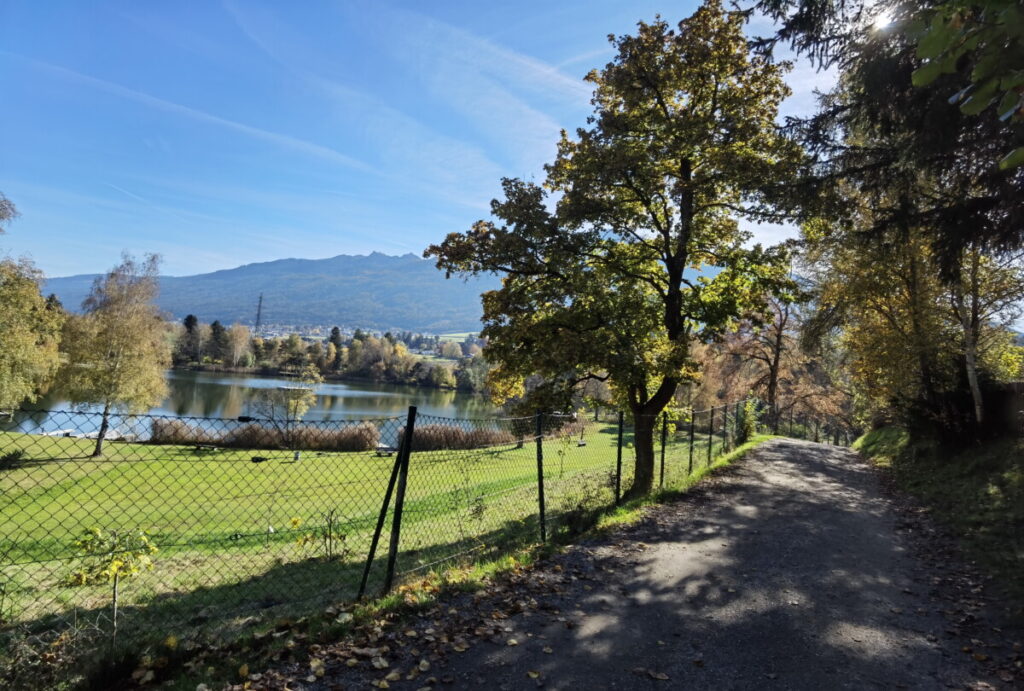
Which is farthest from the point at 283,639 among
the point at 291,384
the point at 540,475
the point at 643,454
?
the point at 291,384

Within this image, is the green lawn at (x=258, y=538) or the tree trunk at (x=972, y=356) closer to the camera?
the green lawn at (x=258, y=538)

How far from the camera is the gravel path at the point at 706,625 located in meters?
4.01

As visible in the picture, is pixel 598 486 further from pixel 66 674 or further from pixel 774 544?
pixel 66 674

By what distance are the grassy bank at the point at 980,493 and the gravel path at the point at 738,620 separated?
2.97 feet

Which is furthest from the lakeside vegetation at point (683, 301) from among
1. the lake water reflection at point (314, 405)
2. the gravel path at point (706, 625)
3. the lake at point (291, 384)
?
the lake water reflection at point (314, 405)

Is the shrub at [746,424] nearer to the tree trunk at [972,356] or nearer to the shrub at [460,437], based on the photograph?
the tree trunk at [972,356]

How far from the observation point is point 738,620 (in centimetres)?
509

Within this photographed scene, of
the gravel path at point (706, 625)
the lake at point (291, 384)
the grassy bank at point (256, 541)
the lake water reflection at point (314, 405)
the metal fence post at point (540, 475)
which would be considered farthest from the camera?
the lake water reflection at point (314, 405)

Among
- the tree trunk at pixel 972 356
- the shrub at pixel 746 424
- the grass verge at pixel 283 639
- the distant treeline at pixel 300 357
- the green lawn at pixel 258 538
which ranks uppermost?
the distant treeline at pixel 300 357

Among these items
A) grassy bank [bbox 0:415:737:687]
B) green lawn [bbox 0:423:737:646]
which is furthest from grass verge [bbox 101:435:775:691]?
green lawn [bbox 0:423:737:646]

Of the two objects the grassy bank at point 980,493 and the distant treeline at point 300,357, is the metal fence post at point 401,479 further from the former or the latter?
the distant treeline at point 300,357

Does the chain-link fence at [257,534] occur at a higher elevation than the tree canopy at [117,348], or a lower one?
lower

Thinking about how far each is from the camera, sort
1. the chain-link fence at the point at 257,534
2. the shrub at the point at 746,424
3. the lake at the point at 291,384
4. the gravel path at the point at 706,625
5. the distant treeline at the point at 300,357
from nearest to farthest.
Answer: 1. the gravel path at the point at 706,625
2. the chain-link fence at the point at 257,534
3. the shrub at the point at 746,424
4. the lake at the point at 291,384
5. the distant treeline at the point at 300,357

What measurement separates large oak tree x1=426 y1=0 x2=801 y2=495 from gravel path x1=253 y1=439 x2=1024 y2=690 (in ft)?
14.1
